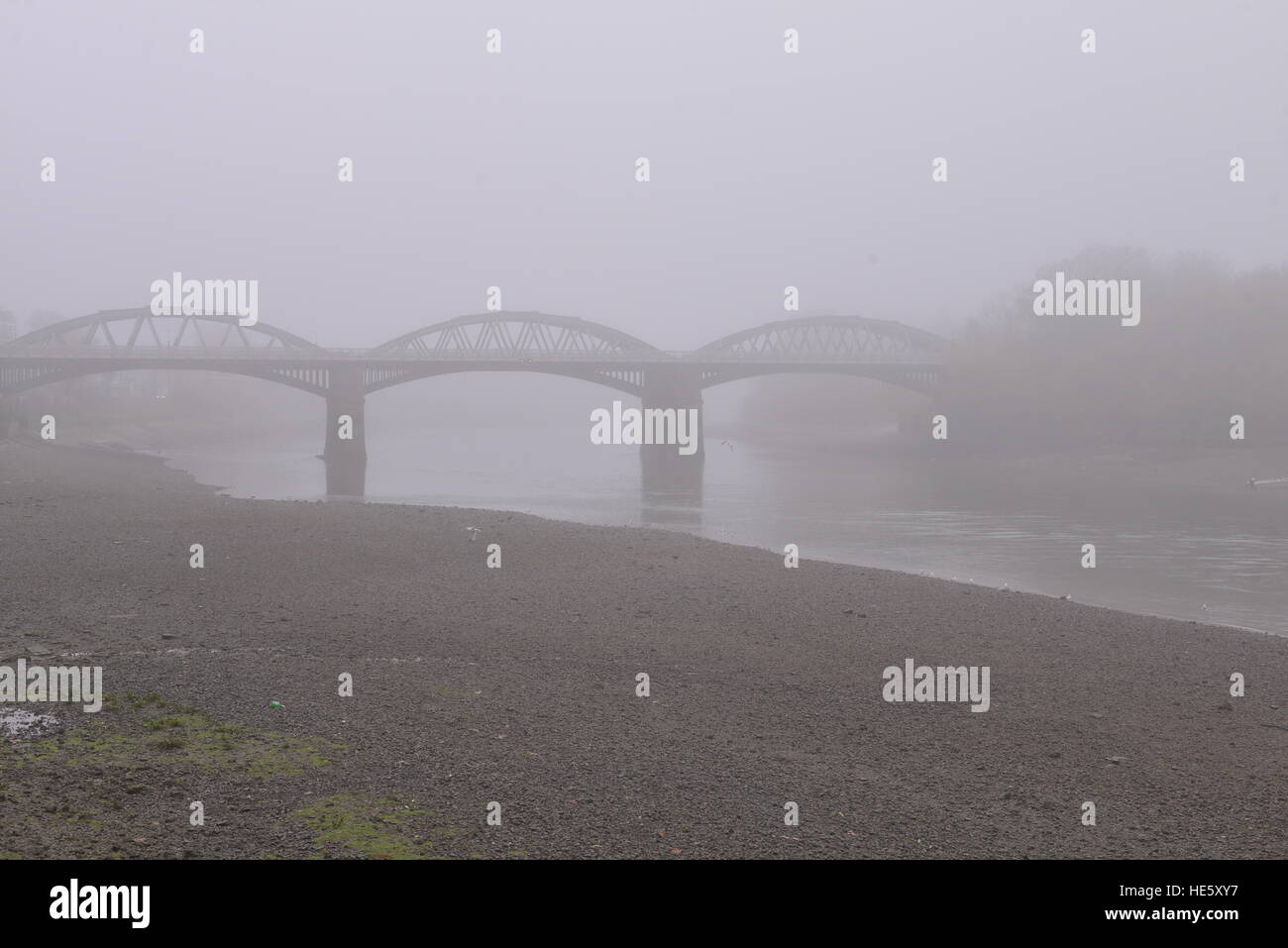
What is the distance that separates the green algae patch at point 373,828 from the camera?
7.50 metres

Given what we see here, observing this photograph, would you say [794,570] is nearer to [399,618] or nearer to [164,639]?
[399,618]

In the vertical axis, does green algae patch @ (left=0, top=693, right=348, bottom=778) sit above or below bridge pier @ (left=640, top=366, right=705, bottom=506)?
below

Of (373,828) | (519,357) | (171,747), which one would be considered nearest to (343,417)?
(519,357)

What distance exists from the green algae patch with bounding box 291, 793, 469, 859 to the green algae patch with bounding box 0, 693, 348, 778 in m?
0.96

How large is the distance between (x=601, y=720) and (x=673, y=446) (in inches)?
2743

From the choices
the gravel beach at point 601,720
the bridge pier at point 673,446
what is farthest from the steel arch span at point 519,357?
the gravel beach at point 601,720

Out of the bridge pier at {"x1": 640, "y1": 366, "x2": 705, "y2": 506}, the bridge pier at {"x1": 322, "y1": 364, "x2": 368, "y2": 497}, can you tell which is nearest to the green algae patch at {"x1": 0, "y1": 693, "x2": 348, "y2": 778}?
the bridge pier at {"x1": 640, "y1": 366, "x2": 705, "y2": 506}

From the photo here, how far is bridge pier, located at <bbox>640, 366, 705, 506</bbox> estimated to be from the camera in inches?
2473

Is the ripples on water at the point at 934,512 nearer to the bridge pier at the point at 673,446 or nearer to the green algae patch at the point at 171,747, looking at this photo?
Answer: the bridge pier at the point at 673,446

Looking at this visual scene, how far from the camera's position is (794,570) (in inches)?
920

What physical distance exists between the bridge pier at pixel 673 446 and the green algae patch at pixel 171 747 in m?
46.9

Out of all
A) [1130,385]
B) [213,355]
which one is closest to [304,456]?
[213,355]

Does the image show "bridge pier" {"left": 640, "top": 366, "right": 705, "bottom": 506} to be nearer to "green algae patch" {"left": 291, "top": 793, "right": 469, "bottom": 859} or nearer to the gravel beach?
Answer: the gravel beach

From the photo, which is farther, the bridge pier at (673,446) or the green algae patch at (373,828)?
the bridge pier at (673,446)
